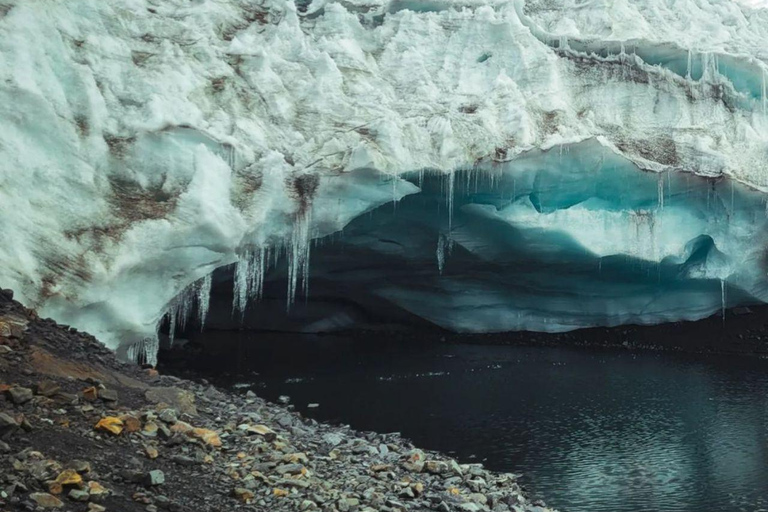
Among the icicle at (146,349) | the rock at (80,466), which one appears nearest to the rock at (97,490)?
the rock at (80,466)

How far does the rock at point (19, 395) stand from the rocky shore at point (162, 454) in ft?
0.06

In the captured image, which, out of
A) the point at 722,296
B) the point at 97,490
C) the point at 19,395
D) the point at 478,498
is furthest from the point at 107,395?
the point at 722,296

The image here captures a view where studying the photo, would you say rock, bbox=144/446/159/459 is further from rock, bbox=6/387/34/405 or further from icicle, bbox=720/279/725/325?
icicle, bbox=720/279/725/325

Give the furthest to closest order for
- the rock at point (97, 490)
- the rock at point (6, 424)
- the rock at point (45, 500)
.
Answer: the rock at point (6, 424)
the rock at point (97, 490)
the rock at point (45, 500)

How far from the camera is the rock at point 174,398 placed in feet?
34.4

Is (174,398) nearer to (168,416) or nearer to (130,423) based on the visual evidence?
(168,416)

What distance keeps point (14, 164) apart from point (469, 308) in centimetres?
1663

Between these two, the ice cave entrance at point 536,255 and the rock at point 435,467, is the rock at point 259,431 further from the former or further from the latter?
the ice cave entrance at point 536,255

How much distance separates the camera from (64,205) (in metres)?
12.9

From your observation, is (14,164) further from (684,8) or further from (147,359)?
(684,8)

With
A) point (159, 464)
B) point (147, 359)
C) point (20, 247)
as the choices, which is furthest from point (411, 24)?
point (159, 464)

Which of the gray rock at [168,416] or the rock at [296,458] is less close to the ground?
the gray rock at [168,416]

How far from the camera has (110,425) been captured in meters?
8.55

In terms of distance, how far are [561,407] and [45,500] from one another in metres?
12.8
